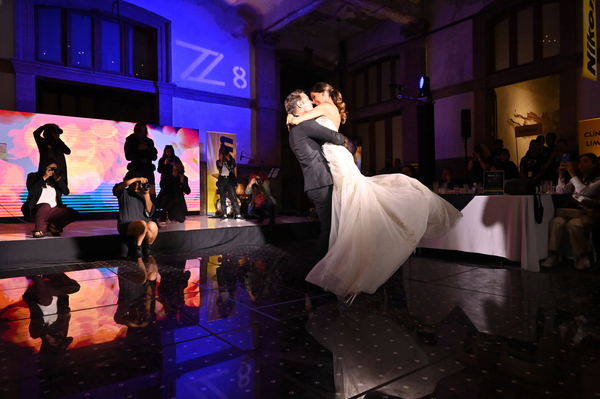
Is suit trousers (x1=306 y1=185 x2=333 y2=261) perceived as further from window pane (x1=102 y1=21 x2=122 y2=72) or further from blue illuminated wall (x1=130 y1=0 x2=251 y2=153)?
window pane (x1=102 y1=21 x2=122 y2=72)

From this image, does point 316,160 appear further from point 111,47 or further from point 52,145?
point 111,47

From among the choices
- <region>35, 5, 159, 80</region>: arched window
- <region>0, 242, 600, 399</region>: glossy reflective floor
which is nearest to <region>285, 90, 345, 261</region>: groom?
<region>0, 242, 600, 399</region>: glossy reflective floor

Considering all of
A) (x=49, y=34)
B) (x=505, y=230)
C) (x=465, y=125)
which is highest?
(x=49, y=34)

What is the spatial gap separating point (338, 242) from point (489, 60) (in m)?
8.55

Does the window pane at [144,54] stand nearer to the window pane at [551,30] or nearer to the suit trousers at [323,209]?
the suit trousers at [323,209]

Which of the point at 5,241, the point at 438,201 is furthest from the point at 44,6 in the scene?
the point at 438,201

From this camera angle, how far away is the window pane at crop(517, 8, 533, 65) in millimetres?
8914

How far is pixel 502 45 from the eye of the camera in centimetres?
934

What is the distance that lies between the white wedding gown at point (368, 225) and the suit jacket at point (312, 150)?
62 mm

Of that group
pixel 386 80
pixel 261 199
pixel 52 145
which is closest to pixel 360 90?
pixel 386 80

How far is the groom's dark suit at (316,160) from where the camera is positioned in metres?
2.84

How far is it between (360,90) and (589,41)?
6901 millimetres

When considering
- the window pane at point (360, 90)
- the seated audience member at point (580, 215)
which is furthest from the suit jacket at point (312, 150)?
the window pane at point (360, 90)

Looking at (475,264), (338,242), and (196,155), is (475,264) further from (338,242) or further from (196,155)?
(196,155)
